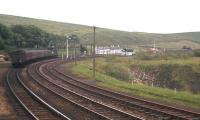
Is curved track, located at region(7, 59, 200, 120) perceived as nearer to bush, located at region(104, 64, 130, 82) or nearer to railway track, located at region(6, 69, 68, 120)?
railway track, located at region(6, 69, 68, 120)

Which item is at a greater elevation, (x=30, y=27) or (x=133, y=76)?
(x=30, y=27)

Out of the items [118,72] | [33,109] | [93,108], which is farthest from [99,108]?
[118,72]

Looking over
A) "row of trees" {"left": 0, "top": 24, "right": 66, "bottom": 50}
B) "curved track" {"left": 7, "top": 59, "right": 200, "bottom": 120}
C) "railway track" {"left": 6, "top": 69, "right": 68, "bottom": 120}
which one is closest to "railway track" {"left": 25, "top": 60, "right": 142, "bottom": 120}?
"curved track" {"left": 7, "top": 59, "right": 200, "bottom": 120}

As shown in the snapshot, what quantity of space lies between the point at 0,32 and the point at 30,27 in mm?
22696

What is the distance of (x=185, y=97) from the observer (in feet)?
105

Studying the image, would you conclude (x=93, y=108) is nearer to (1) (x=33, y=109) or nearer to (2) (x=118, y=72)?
(1) (x=33, y=109)

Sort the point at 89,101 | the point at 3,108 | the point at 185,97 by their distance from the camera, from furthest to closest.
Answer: the point at 185,97, the point at 89,101, the point at 3,108

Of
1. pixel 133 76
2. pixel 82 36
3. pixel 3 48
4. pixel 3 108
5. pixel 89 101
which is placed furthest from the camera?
pixel 82 36

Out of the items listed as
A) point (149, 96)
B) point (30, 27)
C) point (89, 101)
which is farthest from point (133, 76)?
point (30, 27)

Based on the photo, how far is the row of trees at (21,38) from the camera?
9044 cm

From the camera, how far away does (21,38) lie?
99.1m

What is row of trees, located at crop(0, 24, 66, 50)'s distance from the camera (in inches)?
3561

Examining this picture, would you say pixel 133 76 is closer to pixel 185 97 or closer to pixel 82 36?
pixel 185 97

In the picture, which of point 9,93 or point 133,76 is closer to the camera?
point 9,93
